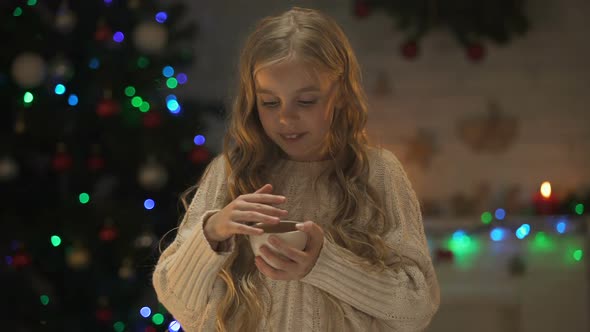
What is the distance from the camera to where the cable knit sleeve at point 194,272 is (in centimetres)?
150

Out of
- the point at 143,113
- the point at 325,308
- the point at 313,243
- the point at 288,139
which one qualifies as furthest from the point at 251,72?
the point at 143,113

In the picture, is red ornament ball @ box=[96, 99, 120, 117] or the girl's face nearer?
the girl's face

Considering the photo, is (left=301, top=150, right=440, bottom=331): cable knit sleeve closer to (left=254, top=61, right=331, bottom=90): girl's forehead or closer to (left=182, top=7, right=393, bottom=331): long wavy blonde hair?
(left=182, top=7, right=393, bottom=331): long wavy blonde hair

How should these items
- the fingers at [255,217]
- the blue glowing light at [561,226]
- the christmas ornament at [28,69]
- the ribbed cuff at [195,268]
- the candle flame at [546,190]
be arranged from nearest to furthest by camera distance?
1. the fingers at [255,217]
2. the ribbed cuff at [195,268]
3. the christmas ornament at [28,69]
4. the candle flame at [546,190]
5. the blue glowing light at [561,226]

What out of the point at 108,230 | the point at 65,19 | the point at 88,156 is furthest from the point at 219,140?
the point at 65,19

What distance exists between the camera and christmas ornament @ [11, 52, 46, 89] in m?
3.50

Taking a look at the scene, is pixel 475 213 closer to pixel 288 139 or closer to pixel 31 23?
pixel 31 23

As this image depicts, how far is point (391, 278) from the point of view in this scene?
1.52m

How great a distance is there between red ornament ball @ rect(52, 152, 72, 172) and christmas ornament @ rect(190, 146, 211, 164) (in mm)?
514

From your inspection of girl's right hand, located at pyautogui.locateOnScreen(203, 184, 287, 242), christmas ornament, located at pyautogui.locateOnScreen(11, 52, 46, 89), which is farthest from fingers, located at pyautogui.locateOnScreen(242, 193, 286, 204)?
christmas ornament, located at pyautogui.locateOnScreen(11, 52, 46, 89)

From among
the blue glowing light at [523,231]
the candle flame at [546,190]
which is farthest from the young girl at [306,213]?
the blue glowing light at [523,231]

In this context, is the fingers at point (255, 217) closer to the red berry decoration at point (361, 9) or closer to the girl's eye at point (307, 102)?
the girl's eye at point (307, 102)

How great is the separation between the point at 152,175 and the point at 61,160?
381 millimetres

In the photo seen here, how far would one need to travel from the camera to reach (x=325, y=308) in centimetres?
156
